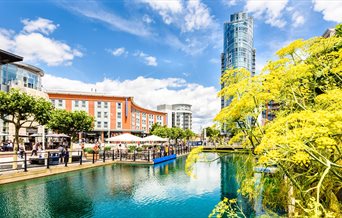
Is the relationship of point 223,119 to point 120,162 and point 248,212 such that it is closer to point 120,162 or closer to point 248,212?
point 248,212

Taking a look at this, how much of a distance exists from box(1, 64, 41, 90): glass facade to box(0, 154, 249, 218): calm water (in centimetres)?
2292

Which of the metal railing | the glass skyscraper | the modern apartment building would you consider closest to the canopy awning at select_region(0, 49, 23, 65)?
the metal railing

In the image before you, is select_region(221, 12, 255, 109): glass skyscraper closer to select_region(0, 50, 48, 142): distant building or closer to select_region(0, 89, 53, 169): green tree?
select_region(0, 50, 48, 142): distant building

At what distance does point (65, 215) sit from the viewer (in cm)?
997

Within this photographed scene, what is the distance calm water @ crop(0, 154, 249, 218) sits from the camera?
1050 cm

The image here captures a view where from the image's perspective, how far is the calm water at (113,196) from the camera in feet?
34.4

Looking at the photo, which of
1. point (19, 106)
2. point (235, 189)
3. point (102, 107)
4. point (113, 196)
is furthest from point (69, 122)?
point (102, 107)

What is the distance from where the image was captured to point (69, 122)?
21.5 meters

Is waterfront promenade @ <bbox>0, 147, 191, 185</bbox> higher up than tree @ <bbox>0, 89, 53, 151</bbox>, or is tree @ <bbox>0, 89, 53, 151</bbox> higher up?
tree @ <bbox>0, 89, 53, 151</bbox>

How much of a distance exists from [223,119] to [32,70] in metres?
39.4

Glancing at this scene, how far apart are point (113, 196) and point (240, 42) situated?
4173 inches

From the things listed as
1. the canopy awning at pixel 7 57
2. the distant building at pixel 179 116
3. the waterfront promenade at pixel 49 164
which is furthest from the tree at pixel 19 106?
the distant building at pixel 179 116

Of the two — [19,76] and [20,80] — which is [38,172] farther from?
[19,76]

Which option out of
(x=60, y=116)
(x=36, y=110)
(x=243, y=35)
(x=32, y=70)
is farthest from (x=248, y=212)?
(x=243, y=35)
